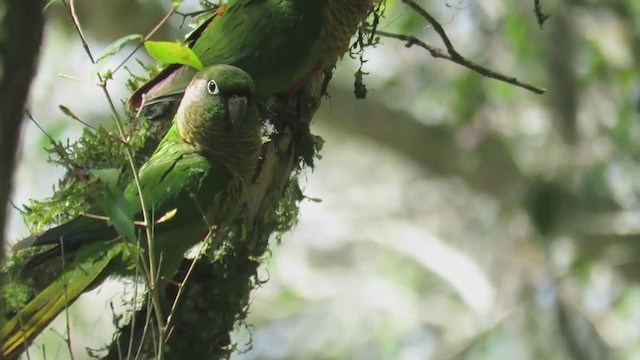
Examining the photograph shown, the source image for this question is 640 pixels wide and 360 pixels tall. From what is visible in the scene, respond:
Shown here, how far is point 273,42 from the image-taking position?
1.96 metres

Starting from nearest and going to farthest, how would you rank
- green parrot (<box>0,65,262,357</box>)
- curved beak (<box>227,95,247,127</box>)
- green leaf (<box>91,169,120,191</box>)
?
green leaf (<box>91,169,120,191</box>), green parrot (<box>0,65,262,357</box>), curved beak (<box>227,95,247,127</box>)

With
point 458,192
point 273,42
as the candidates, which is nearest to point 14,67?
point 273,42

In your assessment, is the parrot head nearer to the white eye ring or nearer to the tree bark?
A: the white eye ring

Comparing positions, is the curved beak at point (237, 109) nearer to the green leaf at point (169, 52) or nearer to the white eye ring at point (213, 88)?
the white eye ring at point (213, 88)

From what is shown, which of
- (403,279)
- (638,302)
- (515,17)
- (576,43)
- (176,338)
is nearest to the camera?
(176,338)

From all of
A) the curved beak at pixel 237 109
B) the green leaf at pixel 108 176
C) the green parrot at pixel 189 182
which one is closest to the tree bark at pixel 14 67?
the green leaf at pixel 108 176

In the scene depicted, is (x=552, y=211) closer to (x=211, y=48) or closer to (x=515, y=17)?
(x=211, y=48)

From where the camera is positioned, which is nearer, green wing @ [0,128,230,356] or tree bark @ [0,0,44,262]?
tree bark @ [0,0,44,262]

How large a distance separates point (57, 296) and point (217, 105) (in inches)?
21.9

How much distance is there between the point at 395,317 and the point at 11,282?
5493 millimetres

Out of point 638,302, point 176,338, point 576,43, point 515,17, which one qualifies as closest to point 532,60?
point 515,17

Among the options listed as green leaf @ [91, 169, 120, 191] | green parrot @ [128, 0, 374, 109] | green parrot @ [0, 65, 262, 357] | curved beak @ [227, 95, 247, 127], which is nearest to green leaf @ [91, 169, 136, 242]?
green leaf @ [91, 169, 120, 191]

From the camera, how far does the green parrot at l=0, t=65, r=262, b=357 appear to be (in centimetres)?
158

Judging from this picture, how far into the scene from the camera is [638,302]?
20.9 ft
